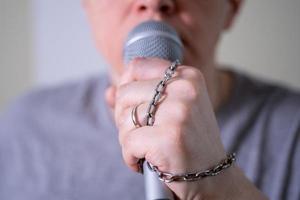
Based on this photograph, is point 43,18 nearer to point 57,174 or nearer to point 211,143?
point 57,174

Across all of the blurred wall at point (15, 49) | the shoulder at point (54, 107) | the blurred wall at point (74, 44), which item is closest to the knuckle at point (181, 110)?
the shoulder at point (54, 107)

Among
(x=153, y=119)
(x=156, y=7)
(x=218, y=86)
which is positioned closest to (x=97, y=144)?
(x=218, y=86)

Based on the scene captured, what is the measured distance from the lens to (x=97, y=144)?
0.96 metres

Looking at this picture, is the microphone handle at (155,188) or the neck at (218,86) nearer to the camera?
the microphone handle at (155,188)

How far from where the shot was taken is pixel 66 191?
3.03 ft

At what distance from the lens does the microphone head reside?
516 mm

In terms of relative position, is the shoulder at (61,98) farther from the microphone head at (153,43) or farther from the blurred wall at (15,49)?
the microphone head at (153,43)

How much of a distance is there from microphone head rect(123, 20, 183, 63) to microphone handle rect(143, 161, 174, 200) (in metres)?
0.15

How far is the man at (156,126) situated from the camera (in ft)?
1.51

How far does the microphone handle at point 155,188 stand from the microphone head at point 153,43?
146 millimetres

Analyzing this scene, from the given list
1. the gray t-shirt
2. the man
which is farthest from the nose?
the gray t-shirt

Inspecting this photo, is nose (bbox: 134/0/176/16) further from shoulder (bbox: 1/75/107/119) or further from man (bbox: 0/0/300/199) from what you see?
shoulder (bbox: 1/75/107/119)

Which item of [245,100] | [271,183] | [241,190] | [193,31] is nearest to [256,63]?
[245,100]

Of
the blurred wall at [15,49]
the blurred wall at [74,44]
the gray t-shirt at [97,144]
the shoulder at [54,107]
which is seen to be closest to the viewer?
the gray t-shirt at [97,144]
